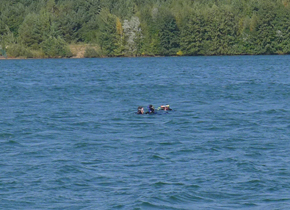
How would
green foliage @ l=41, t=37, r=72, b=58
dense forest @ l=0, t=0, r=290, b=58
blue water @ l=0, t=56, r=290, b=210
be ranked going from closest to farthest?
blue water @ l=0, t=56, r=290, b=210
dense forest @ l=0, t=0, r=290, b=58
green foliage @ l=41, t=37, r=72, b=58

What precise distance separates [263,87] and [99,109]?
1994 cm

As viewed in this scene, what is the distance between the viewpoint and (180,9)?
463ft

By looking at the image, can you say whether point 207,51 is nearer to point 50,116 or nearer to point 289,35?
point 289,35

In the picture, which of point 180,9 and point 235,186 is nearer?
point 235,186

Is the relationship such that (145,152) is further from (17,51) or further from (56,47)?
(17,51)

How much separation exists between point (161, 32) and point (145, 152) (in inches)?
4299

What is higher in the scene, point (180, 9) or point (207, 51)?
point (180, 9)

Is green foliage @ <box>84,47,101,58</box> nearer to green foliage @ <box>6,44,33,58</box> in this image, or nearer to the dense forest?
the dense forest

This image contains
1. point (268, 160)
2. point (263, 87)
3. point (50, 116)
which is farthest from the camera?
point (263, 87)

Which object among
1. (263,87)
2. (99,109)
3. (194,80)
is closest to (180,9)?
(194,80)

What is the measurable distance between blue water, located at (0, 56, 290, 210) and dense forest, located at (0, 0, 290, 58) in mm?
82353

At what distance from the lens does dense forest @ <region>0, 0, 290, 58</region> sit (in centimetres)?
13000

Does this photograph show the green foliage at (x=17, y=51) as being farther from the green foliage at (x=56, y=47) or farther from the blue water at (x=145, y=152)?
the blue water at (x=145, y=152)

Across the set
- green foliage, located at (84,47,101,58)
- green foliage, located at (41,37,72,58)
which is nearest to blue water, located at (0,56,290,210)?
green foliage, located at (41,37,72,58)
